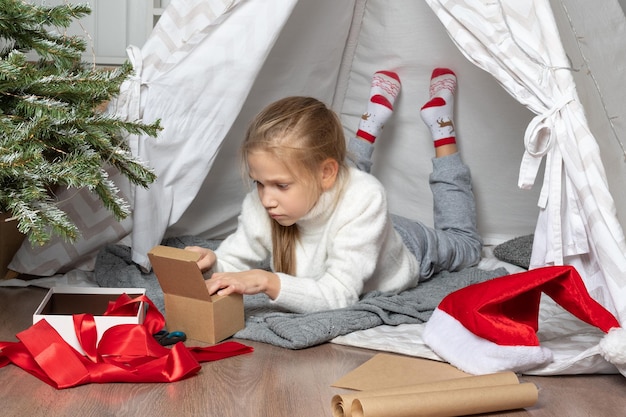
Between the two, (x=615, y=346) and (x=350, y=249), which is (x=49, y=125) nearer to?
(x=350, y=249)

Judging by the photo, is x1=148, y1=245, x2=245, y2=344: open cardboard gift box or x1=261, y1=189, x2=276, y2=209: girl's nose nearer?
x1=148, y1=245, x2=245, y2=344: open cardboard gift box

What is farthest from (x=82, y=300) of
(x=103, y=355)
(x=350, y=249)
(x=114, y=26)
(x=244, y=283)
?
(x=114, y=26)

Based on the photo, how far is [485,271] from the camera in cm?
227

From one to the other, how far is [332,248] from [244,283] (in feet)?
0.86

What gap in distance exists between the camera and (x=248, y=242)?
1987 mm

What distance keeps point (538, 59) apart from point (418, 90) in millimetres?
896

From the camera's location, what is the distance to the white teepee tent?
5.58 ft

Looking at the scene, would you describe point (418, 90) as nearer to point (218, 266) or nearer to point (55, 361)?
point (218, 266)

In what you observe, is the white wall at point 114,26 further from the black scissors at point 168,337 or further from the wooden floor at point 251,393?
the wooden floor at point 251,393

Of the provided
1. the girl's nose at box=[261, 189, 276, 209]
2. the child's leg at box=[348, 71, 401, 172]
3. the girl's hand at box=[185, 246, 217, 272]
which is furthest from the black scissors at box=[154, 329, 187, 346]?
the child's leg at box=[348, 71, 401, 172]

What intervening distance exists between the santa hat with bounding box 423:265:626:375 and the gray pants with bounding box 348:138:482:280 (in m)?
0.60

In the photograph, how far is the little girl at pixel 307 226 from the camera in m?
1.81

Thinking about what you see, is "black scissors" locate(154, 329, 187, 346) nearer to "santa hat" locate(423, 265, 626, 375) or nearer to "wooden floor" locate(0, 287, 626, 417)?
"wooden floor" locate(0, 287, 626, 417)

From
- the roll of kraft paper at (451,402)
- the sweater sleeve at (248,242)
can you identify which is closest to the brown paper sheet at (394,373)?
the roll of kraft paper at (451,402)
